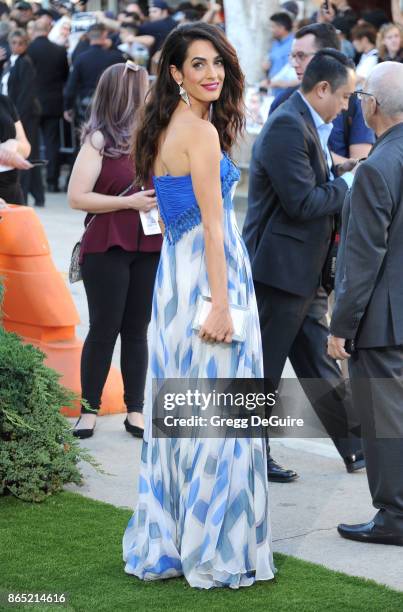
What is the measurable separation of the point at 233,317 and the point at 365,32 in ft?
33.3

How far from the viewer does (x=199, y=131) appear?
416 centimetres

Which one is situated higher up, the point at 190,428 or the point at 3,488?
the point at 190,428

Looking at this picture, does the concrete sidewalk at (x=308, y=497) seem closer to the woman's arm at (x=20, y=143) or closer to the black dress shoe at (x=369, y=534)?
the black dress shoe at (x=369, y=534)

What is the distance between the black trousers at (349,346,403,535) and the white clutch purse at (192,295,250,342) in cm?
73

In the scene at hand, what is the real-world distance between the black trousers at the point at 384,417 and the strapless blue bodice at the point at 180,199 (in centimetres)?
96

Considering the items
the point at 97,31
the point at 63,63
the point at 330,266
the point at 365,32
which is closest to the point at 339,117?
the point at 330,266

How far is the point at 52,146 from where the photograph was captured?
683 inches

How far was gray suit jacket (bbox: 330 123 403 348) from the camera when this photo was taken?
451 centimetres

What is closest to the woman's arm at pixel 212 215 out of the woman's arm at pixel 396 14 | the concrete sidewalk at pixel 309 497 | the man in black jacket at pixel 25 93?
the concrete sidewalk at pixel 309 497

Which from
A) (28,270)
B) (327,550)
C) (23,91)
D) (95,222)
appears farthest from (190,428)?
(23,91)

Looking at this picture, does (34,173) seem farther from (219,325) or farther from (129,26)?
(219,325)

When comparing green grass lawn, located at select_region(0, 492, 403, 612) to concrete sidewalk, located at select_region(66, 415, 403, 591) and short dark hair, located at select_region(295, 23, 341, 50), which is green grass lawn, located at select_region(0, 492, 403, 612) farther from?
short dark hair, located at select_region(295, 23, 341, 50)

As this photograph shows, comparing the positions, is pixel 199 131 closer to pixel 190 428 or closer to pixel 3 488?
pixel 190 428

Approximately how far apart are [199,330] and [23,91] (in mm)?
11687
